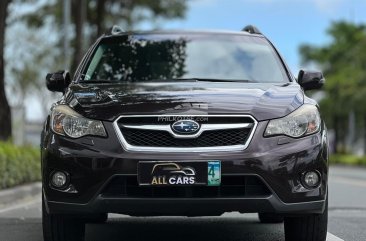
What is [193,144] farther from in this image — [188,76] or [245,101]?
[188,76]

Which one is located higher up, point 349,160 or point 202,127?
point 202,127

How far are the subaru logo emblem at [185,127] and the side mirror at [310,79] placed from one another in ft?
4.58

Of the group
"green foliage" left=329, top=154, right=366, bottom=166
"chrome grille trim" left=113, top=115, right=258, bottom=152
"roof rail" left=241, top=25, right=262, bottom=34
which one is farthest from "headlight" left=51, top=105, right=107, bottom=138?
"green foliage" left=329, top=154, right=366, bottom=166

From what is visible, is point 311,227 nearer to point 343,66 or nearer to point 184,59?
point 184,59

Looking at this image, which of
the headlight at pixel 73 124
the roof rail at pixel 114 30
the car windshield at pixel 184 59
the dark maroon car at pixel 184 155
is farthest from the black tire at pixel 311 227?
the roof rail at pixel 114 30

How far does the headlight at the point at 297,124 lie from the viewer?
4.20 meters

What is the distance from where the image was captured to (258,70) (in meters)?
5.55

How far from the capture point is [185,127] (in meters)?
4.17

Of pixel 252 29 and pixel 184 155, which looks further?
pixel 252 29

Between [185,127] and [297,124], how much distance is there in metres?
0.75

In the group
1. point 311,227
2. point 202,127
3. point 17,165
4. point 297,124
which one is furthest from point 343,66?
point 202,127

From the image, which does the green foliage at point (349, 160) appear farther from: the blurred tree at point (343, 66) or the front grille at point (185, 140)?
the front grille at point (185, 140)

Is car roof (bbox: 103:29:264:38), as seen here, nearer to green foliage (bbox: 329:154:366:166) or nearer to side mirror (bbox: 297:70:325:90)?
side mirror (bbox: 297:70:325:90)

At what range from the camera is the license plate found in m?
4.07
